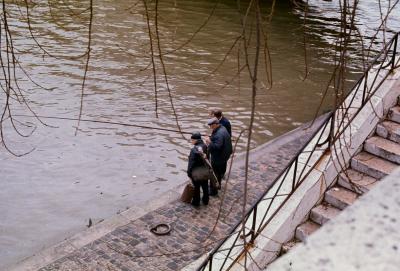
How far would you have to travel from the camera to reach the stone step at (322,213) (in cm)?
688

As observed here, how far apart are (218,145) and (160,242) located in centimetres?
214

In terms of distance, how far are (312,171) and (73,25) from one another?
1739 centimetres

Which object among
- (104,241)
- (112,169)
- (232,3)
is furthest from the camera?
(232,3)

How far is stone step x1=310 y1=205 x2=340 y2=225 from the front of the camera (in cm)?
688

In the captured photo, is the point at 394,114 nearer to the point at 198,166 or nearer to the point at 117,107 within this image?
the point at 198,166

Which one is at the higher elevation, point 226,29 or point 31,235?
point 226,29

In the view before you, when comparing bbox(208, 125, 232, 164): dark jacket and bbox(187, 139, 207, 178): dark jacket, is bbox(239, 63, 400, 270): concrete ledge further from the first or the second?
bbox(187, 139, 207, 178): dark jacket

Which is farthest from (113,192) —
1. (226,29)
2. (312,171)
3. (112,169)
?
(226,29)

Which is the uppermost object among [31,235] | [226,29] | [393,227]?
[393,227]

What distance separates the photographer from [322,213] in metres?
6.93

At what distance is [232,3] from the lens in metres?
29.3

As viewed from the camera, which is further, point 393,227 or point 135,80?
point 135,80

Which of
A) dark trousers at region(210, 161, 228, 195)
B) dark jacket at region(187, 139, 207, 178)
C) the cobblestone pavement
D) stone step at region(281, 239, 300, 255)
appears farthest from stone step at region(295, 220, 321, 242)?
dark trousers at region(210, 161, 228, 195)

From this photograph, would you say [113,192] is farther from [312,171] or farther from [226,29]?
[226,29]
